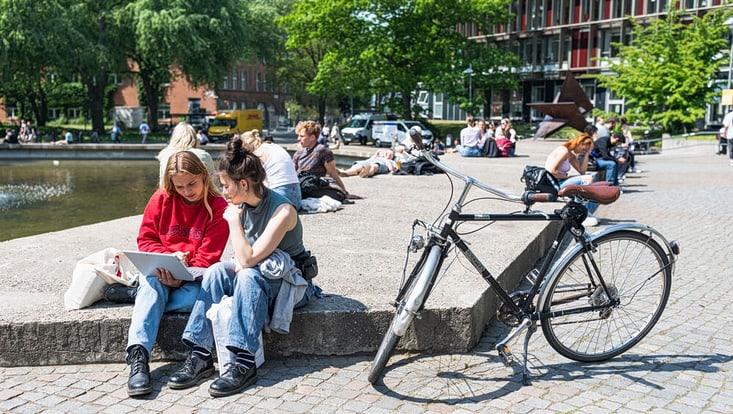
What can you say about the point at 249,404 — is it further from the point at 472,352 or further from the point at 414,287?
the point at 472,352

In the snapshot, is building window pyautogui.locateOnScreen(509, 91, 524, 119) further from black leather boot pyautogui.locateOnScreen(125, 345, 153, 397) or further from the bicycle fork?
black leather boot pyautogui.locateOnScreen(125, 345, 153, 397)

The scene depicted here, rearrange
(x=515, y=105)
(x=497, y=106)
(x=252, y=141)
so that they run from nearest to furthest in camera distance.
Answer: (x=252, y=141) → (x=515, y=105) → (x=497, y=106)

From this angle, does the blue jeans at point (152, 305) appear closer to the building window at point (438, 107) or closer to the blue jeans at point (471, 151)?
the blue jeans at point (471, 151)

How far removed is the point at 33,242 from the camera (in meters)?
7.02

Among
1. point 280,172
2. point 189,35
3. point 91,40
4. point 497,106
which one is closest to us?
point 280,172

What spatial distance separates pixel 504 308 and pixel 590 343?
0.69 meters

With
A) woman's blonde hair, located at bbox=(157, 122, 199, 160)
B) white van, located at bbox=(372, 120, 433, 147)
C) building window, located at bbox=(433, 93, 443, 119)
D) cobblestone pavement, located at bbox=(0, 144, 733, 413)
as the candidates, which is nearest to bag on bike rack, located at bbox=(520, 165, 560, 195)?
cobblestone pavement, located at bbox=(0, 144, 733, 413)

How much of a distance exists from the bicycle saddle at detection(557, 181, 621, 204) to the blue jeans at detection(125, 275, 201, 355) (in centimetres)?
238

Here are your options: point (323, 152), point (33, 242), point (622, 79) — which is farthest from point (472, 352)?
point (622, 79)

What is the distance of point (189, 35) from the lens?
1613 inches

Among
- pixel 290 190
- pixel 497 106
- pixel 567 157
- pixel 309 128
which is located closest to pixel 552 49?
pixel 497 106

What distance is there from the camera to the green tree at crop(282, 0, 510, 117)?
42938 mm

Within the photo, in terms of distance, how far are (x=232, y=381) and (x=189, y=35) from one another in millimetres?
39628

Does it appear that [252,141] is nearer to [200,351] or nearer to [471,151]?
[200,351]
